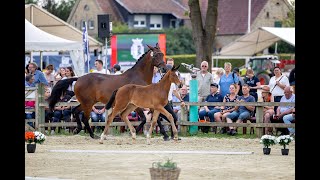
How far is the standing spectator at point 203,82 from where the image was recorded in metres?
25.1

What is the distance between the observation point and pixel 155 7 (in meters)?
98.8

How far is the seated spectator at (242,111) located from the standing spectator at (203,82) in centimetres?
146

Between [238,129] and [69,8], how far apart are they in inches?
2709

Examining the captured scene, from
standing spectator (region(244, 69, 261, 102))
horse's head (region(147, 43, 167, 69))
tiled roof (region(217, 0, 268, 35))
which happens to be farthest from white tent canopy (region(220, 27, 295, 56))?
tiled roof (region(217, 0, 268, 35))

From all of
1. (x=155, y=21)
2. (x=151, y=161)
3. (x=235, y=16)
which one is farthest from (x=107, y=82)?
(x=155, y=21)

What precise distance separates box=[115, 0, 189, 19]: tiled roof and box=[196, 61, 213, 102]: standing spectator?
71341mm

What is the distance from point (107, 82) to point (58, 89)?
1.61 metres

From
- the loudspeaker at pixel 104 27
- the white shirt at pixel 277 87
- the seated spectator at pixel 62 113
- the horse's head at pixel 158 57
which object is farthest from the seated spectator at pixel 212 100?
the loudspeaker at pixel 104 27

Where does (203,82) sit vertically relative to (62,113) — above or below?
above

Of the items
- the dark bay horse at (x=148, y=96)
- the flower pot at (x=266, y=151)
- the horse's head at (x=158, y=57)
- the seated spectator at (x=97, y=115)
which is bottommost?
the flower pot at (x=266, y=151)

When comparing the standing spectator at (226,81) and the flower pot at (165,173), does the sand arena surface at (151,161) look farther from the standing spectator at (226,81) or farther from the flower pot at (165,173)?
the standing spectator at (226,81)

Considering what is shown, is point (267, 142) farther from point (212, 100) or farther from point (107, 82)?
point (212, 100)
